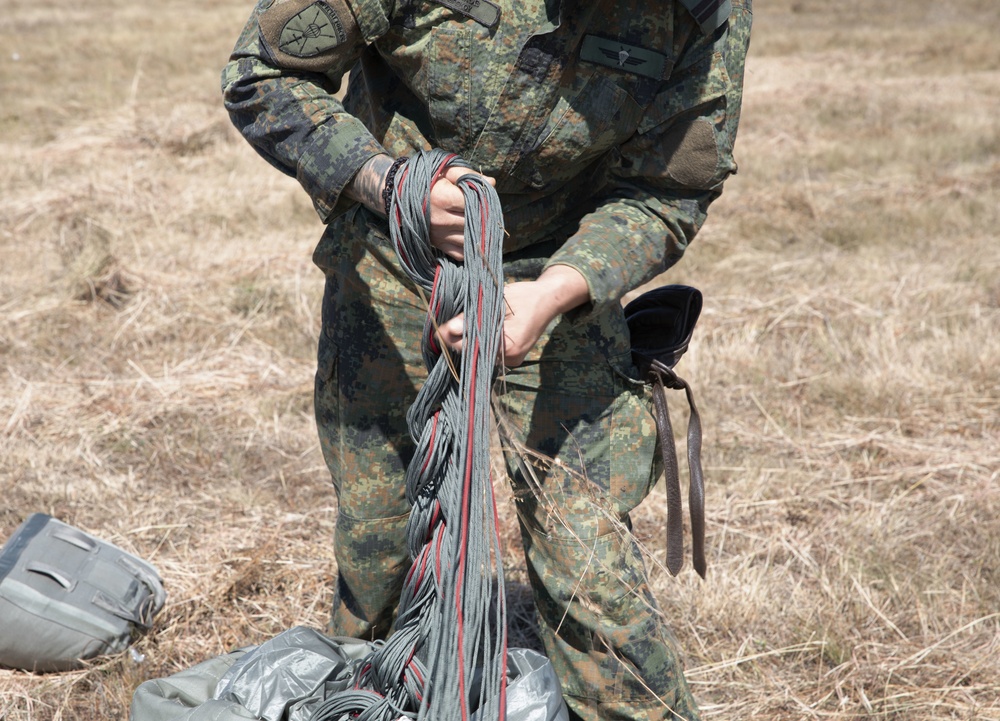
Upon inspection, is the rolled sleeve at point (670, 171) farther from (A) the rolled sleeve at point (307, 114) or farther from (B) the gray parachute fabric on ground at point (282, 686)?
(B) the gray parachute fabric on ground at point (282, 686)

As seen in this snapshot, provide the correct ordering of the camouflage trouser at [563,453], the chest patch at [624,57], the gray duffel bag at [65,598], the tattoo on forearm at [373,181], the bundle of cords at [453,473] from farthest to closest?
the gray duffel bag at [65,598] < the camouflage trouser at [563,453] < the chest patch at [624,57] < the tattoo on forearm at [373,181] < the bundle of cords at [453,473]

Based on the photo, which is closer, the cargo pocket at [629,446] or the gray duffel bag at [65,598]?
the cargo pocket at [629,446]

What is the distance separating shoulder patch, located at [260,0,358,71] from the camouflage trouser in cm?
40

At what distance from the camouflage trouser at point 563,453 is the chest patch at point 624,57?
18.3 inches

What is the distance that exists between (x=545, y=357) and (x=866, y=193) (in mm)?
6410

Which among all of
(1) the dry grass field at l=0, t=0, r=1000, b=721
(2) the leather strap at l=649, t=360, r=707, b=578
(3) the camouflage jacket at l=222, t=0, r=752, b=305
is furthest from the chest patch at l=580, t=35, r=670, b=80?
(1) the dry grass field at l=0, t=0, r=1000, b=721

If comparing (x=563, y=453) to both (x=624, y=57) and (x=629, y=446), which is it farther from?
(x=624, y=57)

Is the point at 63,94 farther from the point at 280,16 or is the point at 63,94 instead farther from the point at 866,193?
the point at 280,16

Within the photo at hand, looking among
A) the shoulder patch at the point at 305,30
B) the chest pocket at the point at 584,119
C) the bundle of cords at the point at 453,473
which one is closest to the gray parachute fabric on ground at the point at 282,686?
the bundle of cords at the point at 453,473

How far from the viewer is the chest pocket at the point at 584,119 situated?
2012 millimetres

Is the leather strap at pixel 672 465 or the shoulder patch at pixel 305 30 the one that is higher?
the shoulder patch at pixel 305 30

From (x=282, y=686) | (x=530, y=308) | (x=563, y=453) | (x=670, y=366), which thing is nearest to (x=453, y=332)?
(x=530, y=308)

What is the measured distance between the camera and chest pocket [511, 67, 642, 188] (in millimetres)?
2012

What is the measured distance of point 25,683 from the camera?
2.86 meters
